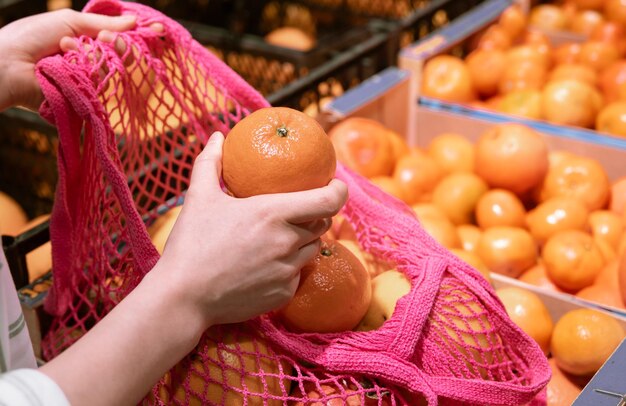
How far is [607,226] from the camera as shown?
4.85 feet

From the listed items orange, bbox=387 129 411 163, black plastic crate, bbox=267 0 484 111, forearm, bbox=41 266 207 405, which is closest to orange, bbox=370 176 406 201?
orange, bbox=387 129 411 163

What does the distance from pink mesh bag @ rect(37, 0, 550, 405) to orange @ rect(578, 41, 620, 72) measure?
1172 mm

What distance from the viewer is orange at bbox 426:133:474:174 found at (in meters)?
1.70

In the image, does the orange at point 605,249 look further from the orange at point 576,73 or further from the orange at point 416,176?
the orange at point 576,73

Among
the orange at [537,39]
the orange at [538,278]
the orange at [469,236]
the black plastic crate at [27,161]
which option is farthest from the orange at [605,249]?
the black plastic crate at [27,161]

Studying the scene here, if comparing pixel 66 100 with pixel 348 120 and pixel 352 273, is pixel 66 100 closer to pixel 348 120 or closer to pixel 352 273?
pixel 352 273

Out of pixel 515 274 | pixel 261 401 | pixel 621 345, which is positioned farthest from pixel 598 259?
pixel 261 401

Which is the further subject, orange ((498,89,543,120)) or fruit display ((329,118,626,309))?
orange ((498,89,543,120))

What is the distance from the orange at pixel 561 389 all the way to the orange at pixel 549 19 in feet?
4.88

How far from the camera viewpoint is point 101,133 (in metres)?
0.92

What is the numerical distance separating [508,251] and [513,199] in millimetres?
190

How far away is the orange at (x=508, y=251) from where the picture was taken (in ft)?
4.57

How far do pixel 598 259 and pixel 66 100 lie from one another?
0.98 m

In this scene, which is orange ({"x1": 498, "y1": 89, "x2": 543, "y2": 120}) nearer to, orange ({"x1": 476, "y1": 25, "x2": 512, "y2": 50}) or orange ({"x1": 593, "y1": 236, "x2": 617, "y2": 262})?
orange ({"x1": 476, "y1": 25, "x2": 512, "y2": 50})
